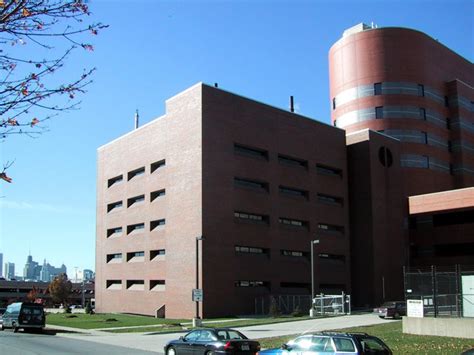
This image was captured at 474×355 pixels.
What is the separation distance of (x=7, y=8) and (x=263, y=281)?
48007mm

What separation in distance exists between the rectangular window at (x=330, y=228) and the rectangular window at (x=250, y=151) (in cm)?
1065

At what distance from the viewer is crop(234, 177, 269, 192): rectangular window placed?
54.0 m

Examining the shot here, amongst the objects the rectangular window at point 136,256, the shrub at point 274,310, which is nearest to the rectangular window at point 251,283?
the shrub at point 274,310

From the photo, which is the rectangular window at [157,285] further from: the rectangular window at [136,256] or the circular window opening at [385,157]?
the circular window opening at [385,157]

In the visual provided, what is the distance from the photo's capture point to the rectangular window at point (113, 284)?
6425 cm

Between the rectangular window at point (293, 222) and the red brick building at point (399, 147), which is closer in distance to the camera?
the rectangular window at point (293, 222)

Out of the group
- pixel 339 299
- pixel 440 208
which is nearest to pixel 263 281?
pixel 339 299

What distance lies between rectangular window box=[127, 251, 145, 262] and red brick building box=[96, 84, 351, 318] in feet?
0.41

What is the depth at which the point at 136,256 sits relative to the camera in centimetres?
6134

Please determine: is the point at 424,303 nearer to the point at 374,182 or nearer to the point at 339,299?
the point at 339,299

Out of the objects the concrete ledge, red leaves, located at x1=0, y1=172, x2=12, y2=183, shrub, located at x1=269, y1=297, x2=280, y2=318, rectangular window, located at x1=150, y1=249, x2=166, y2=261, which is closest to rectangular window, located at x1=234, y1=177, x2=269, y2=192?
rectangular window, located at x1=150, y1=249, x2=166, y2=261

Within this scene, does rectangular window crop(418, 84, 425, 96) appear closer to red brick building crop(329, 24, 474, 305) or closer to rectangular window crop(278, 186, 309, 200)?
red brick building crop(329, 24, 474, 305)

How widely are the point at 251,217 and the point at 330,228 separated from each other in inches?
478

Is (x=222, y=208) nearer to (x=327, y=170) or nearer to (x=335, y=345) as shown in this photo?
(x=327, y=170)
